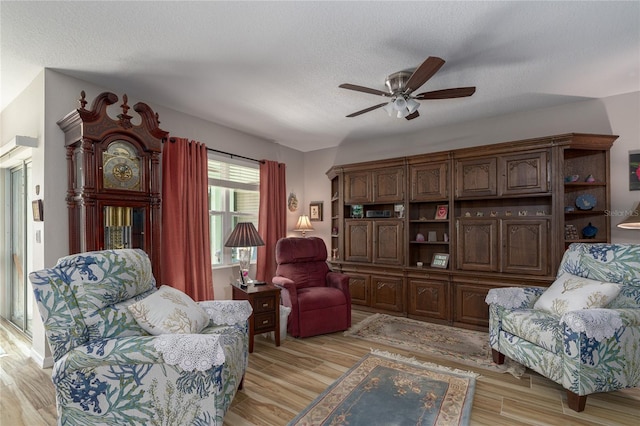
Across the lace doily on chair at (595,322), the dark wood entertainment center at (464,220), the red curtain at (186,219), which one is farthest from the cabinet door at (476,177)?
the red curtain at (186,219)

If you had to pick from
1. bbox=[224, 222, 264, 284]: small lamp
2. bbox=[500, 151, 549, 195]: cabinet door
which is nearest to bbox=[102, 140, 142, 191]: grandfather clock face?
bbox=[224, 222, 264, 284]: small lamp

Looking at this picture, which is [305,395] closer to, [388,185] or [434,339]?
[434,339]

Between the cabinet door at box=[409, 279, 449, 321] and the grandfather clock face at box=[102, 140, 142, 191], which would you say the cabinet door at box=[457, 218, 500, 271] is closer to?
the cabinet door at box=[409, 279, 449, 321]

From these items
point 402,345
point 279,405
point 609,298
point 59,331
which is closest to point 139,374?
point 59,331

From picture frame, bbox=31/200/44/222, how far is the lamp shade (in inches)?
64.0

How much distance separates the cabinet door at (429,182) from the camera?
4188 millimetres

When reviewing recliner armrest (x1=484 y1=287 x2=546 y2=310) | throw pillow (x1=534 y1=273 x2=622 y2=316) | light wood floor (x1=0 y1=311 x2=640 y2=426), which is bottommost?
light wood floor (x1=0 y1=311 x2=640 y2=426)

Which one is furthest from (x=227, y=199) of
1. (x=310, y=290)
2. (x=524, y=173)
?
(x=524, y=173)

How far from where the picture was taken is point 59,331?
1712 millimetres

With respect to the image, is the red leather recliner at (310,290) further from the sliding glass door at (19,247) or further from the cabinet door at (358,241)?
the sliding glass door at (19,247)

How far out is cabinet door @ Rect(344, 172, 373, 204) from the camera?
4.76 metres

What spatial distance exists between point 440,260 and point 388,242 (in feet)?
2.39

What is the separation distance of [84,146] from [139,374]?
201 centimetres

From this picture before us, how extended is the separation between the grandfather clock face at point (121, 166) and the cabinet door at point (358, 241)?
2919mm
